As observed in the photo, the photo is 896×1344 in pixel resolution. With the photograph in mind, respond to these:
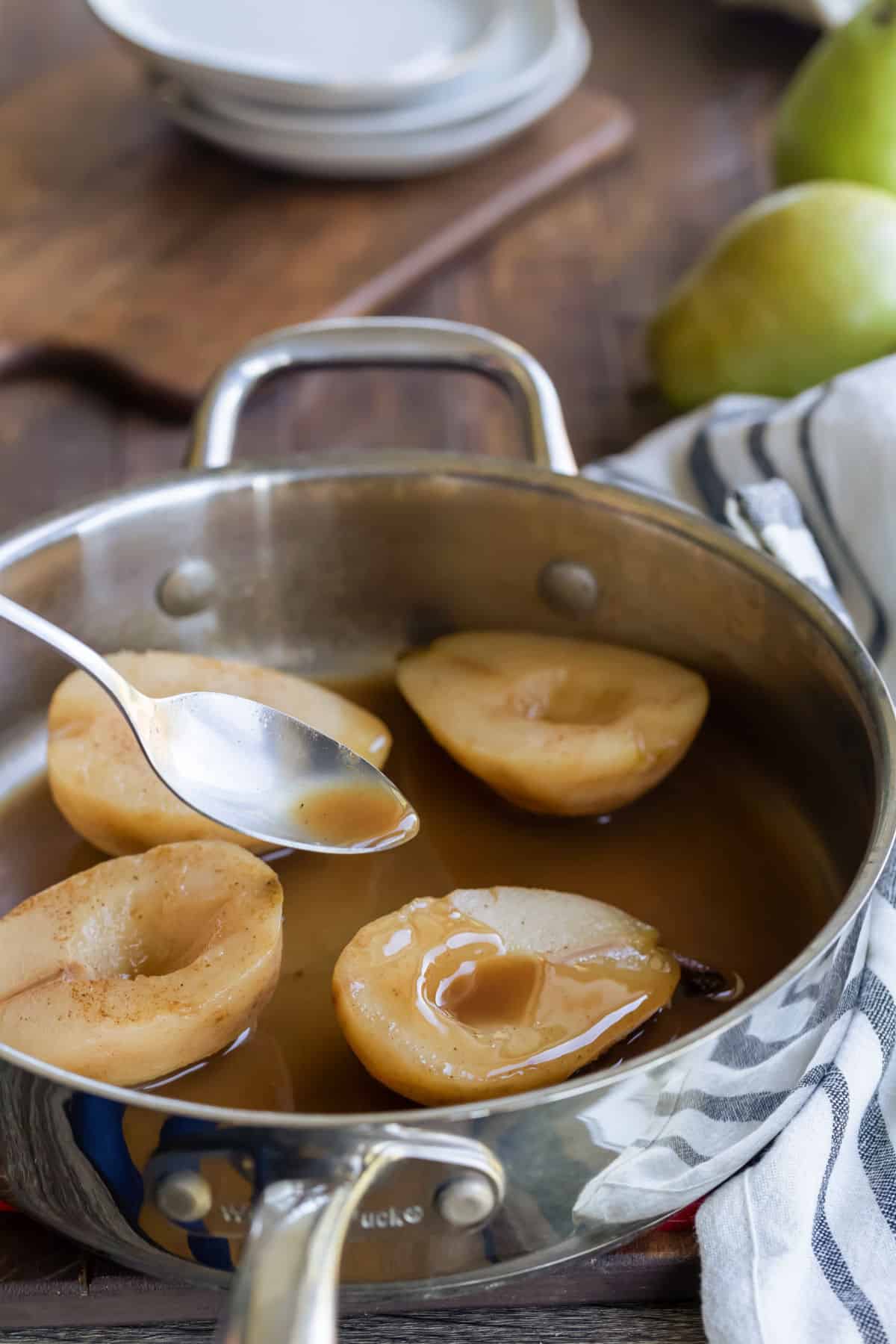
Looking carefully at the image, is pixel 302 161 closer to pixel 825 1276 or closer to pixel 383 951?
pixel 383 951

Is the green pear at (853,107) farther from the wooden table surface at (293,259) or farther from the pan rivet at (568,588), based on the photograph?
the pan rivet at (568,588)

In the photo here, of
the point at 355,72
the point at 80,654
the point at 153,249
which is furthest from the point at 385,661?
the point at 355,72

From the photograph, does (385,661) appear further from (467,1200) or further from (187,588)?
(467,1200)

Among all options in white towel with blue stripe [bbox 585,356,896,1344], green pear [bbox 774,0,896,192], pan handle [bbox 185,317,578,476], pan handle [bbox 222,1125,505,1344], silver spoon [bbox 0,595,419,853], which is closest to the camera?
pan handle [bbox 222,1125,505,1344]

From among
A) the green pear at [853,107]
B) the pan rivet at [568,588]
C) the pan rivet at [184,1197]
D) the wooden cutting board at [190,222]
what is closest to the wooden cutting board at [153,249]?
the wooden cutting board at [190,222]

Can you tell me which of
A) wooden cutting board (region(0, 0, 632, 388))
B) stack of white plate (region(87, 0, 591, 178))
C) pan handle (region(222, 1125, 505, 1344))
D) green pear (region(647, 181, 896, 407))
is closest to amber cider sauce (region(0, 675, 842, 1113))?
pan handle (region(222, 1125, 505, 1344))

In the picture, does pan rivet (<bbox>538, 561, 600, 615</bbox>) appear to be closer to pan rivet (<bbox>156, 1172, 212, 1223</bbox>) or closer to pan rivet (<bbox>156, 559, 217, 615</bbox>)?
pan rivet (<bbox>156, 559, 217, 615</bbox>)
